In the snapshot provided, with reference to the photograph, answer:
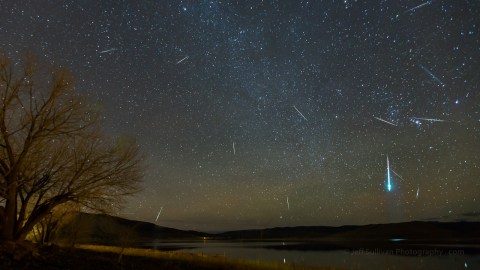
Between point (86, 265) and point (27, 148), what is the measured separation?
5733mm

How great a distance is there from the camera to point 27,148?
59.2 feet

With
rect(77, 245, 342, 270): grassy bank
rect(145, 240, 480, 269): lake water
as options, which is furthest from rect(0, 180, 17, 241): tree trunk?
rect(145, 240, 480, 269): lake water

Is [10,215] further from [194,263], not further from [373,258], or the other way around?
[373,258]

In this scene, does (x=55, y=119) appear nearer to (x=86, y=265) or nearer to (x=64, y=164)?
(x=64, y=164)

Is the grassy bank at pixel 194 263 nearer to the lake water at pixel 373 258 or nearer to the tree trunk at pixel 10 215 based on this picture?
the tree trunk at pixel 10 215

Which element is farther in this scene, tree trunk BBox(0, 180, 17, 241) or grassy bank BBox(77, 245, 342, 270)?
grassy bank BBox(77, 245, 342, 270)

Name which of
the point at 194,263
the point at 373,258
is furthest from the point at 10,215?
the point at 373,258

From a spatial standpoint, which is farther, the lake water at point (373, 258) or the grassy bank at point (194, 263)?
the lake water at point (373, 258)

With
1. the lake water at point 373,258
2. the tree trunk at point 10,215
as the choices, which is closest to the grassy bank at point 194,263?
the tree trunk at point 10,215

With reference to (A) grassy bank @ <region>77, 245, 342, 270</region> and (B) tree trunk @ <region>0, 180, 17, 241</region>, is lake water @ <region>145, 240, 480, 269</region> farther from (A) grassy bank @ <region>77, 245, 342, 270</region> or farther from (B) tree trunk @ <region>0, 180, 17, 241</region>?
(B) tree trunk @ <region>0, 180, 17, 241</region>

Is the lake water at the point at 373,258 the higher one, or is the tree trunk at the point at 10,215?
the tree trunk at the point at 10,215

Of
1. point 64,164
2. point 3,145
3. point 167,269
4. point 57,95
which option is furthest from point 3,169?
point 167,269

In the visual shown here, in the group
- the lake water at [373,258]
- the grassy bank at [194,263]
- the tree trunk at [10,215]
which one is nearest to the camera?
the tree trunk at [10,215]

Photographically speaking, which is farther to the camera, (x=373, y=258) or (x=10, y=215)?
(x=373, y=258)
